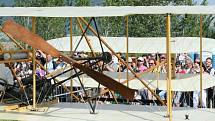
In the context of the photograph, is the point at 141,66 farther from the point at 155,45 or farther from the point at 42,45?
the point at 42,45

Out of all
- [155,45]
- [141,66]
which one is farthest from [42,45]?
[155,45]

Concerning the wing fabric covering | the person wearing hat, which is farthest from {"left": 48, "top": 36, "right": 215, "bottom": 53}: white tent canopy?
the wing fabric covering

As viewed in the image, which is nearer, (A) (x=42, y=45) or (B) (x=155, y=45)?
(A) (x=42, y=45)

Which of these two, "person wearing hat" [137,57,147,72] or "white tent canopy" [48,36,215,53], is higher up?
"white tent canopy" [48,36,215,53]

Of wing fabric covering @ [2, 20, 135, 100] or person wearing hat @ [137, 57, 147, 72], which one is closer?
wing fabric covering @ [2, 20, 135, 100]

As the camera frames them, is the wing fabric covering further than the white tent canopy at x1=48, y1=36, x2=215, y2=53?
No

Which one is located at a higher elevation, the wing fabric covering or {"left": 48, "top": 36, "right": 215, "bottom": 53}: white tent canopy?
{"left": 48, "top": 36, "right": 215, "bottom": 53}: white tent canopy

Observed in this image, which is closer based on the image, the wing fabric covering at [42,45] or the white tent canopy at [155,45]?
the wing fabric covering at [42,45]

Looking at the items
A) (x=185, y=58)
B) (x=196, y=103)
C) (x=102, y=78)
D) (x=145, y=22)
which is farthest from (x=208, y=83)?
(x=145, y=22)

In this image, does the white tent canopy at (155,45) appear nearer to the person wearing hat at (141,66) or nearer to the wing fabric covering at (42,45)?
the person wearing hat at (141,66)

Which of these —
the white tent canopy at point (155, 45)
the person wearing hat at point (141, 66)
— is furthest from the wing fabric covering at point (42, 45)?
the person wearing hat at point (141, 66)

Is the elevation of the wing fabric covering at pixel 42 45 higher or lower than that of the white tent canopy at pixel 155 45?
lower

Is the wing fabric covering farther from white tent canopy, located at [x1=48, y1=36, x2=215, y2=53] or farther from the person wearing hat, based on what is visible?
the person wearing hat

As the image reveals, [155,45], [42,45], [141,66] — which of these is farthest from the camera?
[155,45]
